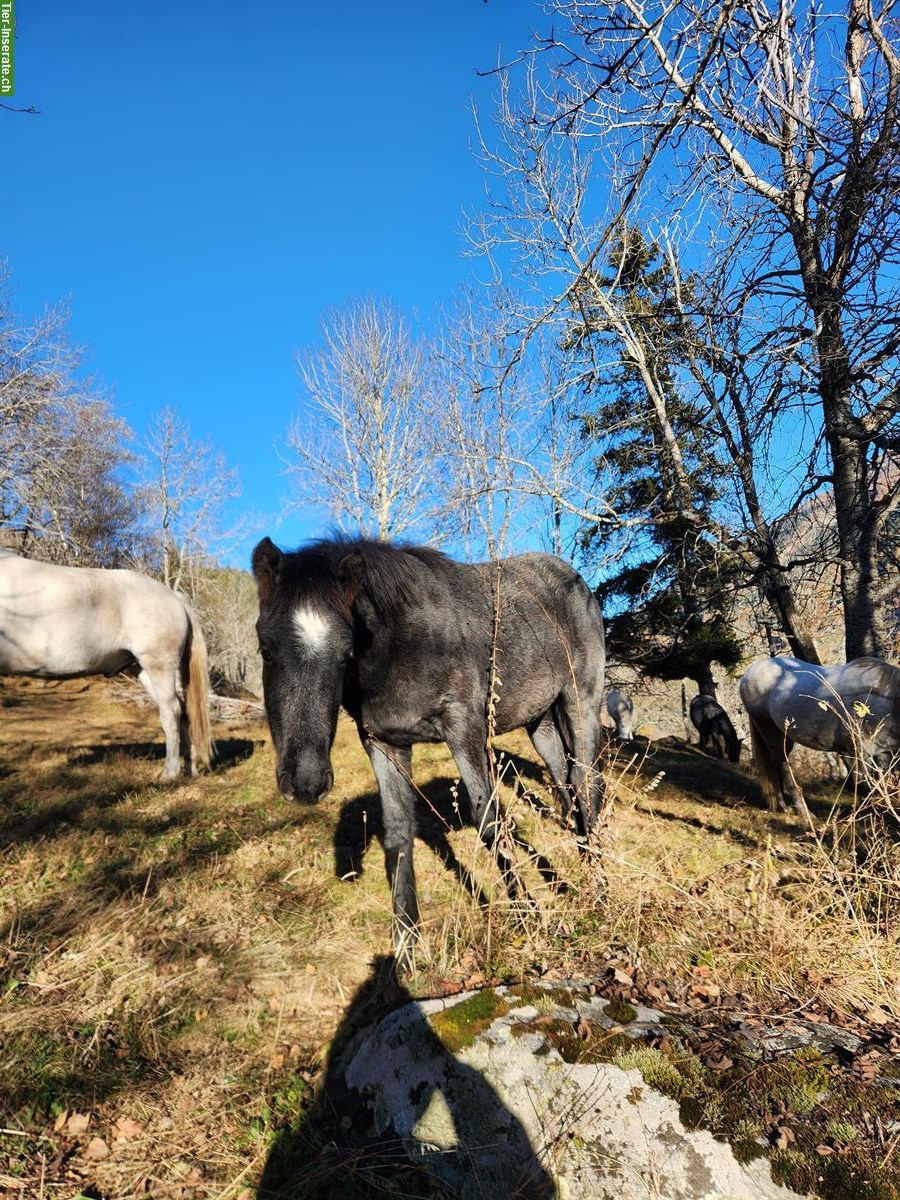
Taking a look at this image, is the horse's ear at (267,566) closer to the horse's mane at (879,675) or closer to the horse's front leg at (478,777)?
the horse's front leg at (478,777)

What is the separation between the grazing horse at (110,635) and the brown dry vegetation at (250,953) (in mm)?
1986

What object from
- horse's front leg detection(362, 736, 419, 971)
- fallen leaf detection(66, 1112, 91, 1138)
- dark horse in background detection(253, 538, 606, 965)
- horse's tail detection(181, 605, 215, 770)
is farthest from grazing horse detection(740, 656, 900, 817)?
horse's tail detection(181, 605, 215, 770)

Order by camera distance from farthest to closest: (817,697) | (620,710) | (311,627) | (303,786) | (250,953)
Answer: (620,710) → (817,697) → (250,953) → (311,627) → (303,786)

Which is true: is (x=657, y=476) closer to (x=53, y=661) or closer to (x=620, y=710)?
(x=620, y=710)

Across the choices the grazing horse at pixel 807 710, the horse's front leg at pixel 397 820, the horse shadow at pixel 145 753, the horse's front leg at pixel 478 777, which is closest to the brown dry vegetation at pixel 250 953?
the horse's front leg at pixel 478 777

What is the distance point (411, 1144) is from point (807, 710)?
6.93m

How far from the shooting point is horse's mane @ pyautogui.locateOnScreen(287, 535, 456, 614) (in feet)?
9.57

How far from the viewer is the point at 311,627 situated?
109 inches

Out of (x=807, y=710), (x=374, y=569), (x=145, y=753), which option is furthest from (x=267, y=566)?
(x=807, y=710)

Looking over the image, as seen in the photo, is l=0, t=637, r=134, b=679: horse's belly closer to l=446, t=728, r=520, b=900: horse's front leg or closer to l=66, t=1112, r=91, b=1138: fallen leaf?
l=446, t=728, r=520, b=900: horse's front leg

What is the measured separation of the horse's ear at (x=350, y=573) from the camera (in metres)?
2.94

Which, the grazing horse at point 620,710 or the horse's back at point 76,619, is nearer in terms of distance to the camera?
the horse's back at point 76,619

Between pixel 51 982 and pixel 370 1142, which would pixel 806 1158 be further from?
pixel 51 982

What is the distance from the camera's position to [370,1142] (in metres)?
1.86
